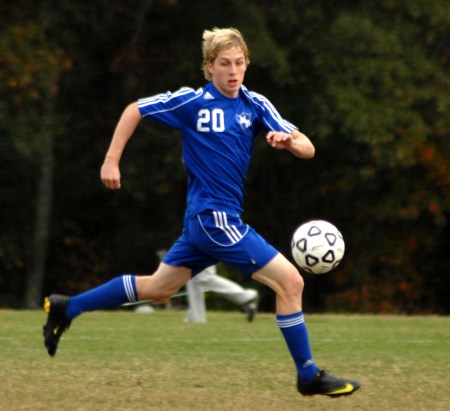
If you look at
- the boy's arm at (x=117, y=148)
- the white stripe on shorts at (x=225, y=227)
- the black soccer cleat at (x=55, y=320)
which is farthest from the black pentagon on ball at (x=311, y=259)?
the black soccer cleat at (x=55, y=320)

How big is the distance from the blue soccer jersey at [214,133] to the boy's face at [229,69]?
0.22ft

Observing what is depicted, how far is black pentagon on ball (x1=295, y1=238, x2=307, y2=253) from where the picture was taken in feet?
22.4

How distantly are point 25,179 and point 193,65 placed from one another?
3.80m

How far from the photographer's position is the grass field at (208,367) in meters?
6.62

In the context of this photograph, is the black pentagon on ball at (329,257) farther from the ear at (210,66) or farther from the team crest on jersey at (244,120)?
the ear at (210,66)

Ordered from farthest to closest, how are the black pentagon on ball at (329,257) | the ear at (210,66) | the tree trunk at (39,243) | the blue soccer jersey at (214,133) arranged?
the tree trunk at (39,243), the black pentagon on ball at (329,257), the ear at (210,66), the blue soccer jersey at (214,133)

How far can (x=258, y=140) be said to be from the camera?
2031 cm

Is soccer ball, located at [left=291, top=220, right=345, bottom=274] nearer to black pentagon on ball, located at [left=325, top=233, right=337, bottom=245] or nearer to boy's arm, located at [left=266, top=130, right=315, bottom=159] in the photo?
black pentagon on ball, located at [left=325, top=233, right=337, bottom=245]

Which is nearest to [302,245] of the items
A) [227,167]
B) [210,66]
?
[227,167]

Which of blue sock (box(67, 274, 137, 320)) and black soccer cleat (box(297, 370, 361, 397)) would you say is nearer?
black soccer cleat (box(297, 370, 361, 397))

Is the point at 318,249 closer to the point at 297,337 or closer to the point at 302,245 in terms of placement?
the point at 302,245

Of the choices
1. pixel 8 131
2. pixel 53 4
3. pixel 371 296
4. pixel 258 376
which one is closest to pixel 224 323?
pixel 258 376

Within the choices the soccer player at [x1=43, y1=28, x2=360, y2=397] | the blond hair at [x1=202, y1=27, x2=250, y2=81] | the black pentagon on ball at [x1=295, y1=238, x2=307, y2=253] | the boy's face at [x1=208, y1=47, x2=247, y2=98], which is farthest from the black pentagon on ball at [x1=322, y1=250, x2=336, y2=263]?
the blond hair at [x1=202, y1=27, x2=250, y2=81]

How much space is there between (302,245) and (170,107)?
1.10 metres
